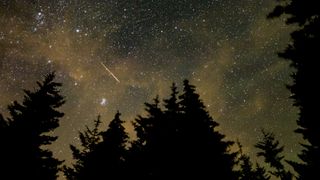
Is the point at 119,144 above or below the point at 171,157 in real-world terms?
above

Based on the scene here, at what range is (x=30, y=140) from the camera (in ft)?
54.7

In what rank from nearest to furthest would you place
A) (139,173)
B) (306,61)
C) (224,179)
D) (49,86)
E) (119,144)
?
(306,61)
(224,179)
(139,173)
(49,86)
(119,144)

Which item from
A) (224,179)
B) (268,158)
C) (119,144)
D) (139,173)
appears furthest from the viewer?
(268,158)

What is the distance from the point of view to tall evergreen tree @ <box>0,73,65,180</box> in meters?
16.4

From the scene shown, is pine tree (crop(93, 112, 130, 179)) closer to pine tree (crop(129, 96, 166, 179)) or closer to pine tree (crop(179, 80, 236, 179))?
pine tree (crop(129, 96, 166, 179))

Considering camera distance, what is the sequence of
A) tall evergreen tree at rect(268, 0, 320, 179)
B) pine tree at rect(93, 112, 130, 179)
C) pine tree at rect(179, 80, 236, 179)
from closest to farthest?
1. tall evergreen tree at rect(268, 0, 320, 179)
2. pine tree at rect(179, 80, 236, 179)
3. pine tree at rect(93, 112, 130, 179)

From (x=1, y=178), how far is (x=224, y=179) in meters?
10.9

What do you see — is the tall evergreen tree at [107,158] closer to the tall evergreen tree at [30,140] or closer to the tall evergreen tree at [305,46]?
the tall evergreen tree at [30,140]

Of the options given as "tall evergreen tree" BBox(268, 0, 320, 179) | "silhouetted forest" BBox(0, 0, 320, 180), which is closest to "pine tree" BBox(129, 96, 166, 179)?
"silhouetted forest" BBox(0, 0, 320, 180)

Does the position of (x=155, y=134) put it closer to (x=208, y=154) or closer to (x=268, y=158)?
(x=208, y=154)

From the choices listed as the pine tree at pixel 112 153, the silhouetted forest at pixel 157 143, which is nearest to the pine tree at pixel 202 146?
the silhouetted forest at pixel 157 143

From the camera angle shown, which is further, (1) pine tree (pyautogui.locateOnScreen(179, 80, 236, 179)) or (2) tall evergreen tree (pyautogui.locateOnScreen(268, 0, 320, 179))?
(1) pine tree (pyautogui.locateOnScreen(179, 80, 236, 179))

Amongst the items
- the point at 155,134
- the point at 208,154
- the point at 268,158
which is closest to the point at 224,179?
the point at 208,154

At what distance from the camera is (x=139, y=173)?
17844mm
